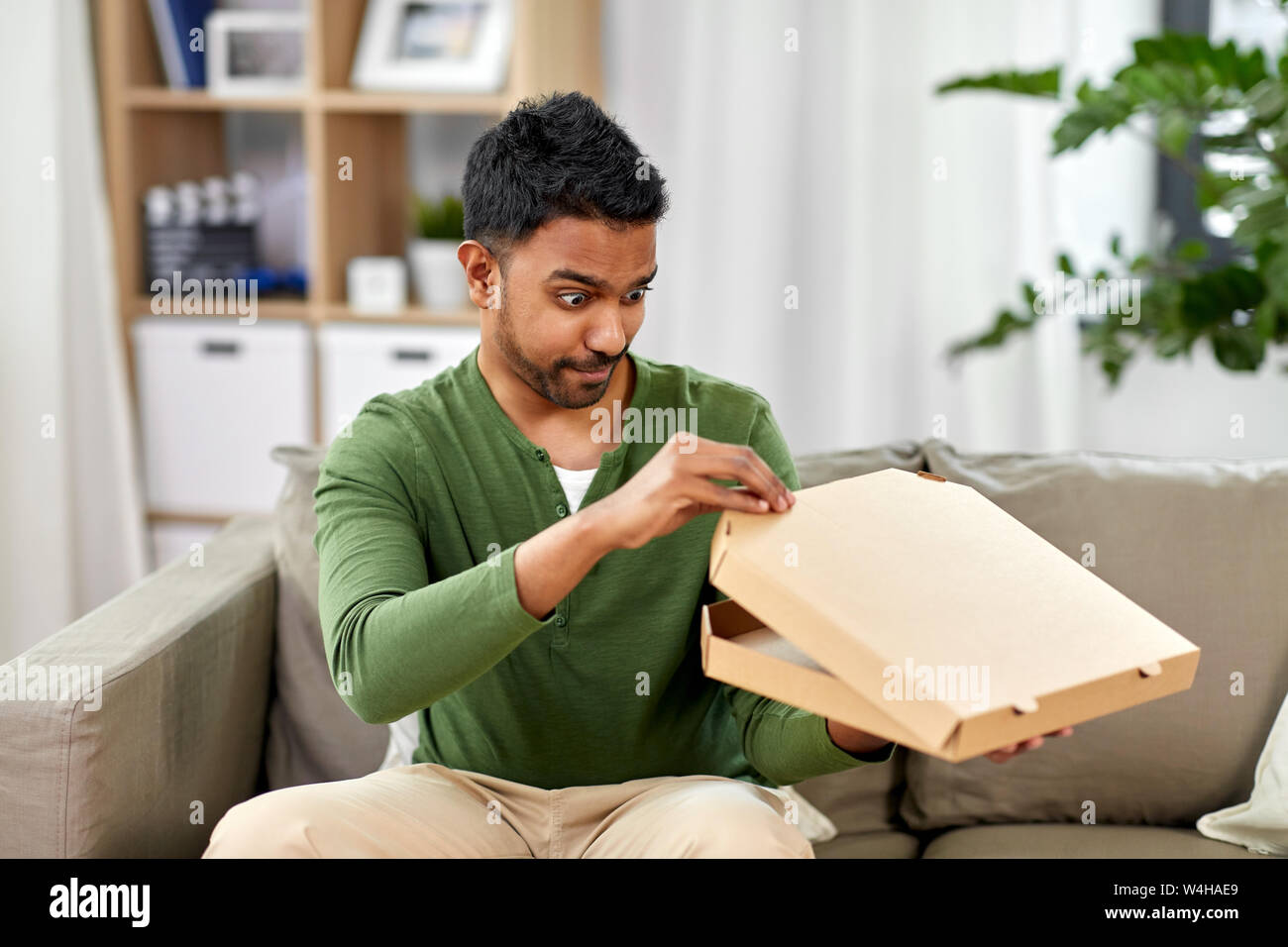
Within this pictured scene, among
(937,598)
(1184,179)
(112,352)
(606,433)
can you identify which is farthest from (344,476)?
(1184,179)

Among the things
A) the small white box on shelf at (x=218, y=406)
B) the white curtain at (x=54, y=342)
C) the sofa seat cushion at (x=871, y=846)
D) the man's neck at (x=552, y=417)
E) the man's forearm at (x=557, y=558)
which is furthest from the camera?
the small white box on shelf at (x=218, y=406)

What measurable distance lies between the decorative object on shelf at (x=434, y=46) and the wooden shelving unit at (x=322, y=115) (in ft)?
0.14

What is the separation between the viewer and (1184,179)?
2805 millimetres

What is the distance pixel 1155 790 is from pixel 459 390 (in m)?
0.91

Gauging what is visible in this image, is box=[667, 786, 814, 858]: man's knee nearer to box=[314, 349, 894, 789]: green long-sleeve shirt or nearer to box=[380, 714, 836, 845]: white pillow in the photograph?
box=[314, 349, 894, 789]: green long-sleeve shirt

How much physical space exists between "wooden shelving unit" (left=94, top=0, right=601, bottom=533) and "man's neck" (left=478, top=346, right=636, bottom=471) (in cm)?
142

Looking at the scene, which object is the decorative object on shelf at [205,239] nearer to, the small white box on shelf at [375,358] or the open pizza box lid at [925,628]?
the small white box on shelf at [375,358]

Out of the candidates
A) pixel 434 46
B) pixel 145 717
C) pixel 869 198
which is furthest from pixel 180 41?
pixel 145 717

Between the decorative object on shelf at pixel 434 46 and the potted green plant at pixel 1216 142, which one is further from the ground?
the decorative object on shelf at pixel 434 46

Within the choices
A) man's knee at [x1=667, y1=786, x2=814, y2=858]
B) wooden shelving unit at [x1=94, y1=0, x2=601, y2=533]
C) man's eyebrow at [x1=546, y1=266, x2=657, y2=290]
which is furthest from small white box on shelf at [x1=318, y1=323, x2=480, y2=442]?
man's knee at [x1=667, y1=786, x2=814, y2=858]

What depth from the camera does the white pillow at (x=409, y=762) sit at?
1.48m

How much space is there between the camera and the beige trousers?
1080mm

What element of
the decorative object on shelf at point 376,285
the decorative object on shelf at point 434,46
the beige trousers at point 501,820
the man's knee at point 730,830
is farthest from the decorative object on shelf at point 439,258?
the man's knee at point 730,830

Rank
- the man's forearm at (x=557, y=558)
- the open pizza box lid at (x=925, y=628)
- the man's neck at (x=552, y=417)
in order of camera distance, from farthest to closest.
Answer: the man's neck at (x=552, y=417), the man's forearm at (x=557, y=558), the open pizza box lid at (x=925, y=628)
